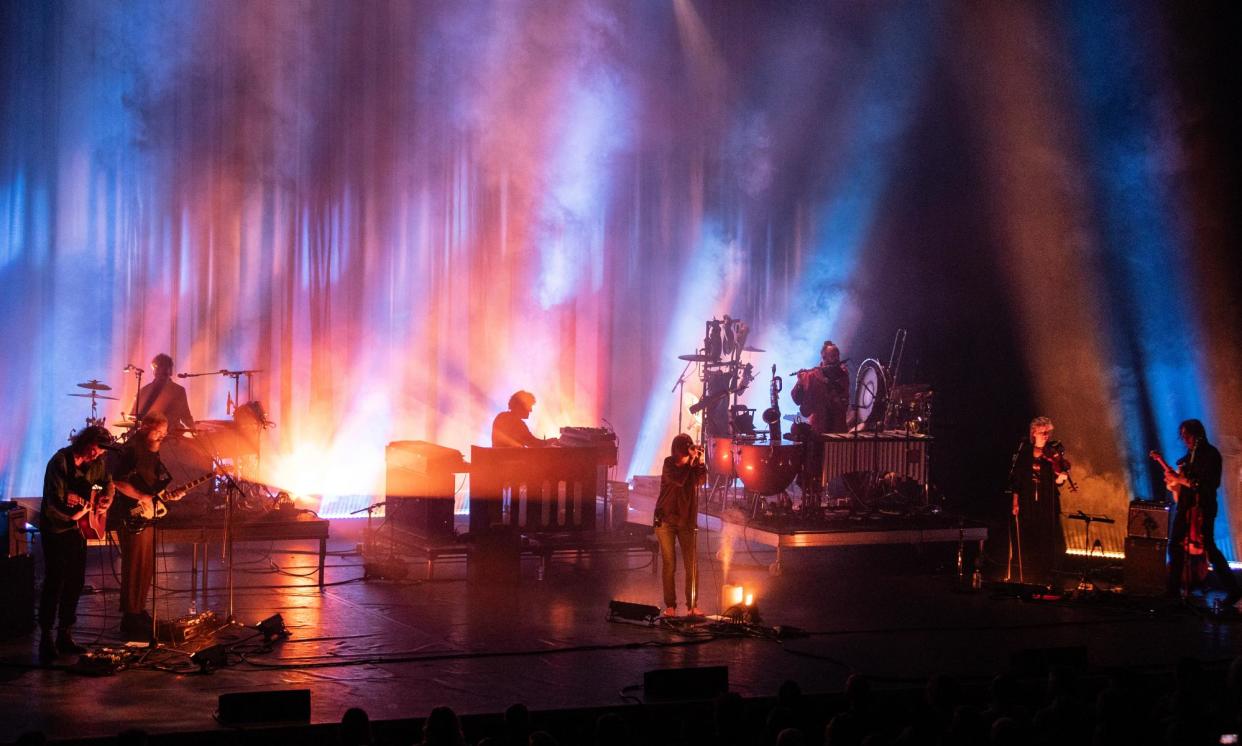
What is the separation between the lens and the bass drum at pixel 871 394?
15.1 m

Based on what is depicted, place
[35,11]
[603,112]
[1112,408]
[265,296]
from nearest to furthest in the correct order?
[1112,408], [35,11], [265,296], [603,112]

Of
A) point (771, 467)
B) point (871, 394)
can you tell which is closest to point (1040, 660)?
point (771, 467)

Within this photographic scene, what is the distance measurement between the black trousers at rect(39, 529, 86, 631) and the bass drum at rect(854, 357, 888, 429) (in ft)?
29.5

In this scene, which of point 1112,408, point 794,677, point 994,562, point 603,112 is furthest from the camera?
point 603,112

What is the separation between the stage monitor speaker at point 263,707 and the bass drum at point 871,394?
30.4ft

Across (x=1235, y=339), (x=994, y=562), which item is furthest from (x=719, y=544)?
(x=1235, y=339)

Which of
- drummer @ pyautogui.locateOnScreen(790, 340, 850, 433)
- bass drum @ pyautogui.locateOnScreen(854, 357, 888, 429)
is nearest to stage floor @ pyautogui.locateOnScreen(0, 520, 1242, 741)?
drummer @ pyautogui.locateOnScreen(790, 340, 850, 433)

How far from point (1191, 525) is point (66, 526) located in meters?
8.94

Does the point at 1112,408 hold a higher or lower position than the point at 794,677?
higher

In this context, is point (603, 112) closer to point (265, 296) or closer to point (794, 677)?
point (265, 296)

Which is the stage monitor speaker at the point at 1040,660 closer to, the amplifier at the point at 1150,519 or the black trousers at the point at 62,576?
the amplifier at the point at 1150,519

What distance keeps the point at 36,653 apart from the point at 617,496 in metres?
6.18

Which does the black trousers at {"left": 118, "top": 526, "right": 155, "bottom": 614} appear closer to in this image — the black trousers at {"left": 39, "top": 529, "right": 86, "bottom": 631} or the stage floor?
the stage floor

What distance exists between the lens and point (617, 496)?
13.0m
